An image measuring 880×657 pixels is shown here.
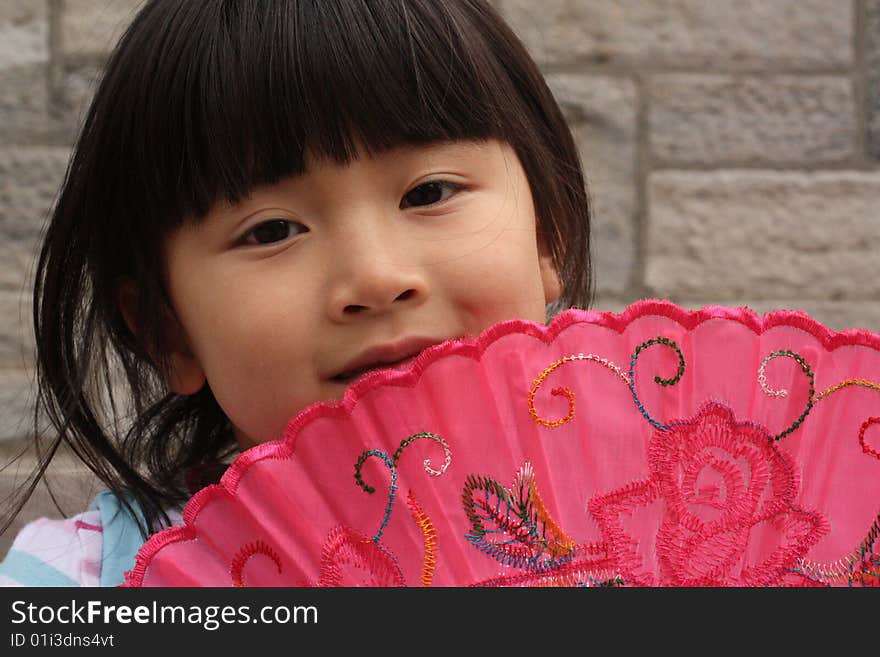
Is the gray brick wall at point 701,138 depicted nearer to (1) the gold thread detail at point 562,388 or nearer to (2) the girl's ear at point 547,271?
(2) the girl's ear at point 547,271

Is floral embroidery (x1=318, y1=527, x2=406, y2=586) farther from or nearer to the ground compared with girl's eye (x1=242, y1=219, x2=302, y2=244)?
nearer to the ground

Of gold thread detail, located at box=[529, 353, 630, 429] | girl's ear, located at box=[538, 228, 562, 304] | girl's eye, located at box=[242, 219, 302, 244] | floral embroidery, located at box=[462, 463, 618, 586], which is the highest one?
girl's ear, located at box=[538, 228, 562, 304]

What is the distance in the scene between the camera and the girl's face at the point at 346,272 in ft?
3.26

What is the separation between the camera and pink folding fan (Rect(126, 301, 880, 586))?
842 millimetres

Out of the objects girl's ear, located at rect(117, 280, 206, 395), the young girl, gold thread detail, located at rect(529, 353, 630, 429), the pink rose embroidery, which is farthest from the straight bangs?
the pink rose embroidery

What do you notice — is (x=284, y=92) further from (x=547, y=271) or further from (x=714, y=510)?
(x=714, y=510)

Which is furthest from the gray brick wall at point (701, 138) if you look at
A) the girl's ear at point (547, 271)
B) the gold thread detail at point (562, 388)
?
the gold thread detail at point (562, 388)

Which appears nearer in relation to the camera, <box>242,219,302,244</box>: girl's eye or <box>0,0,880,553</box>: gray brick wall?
<box>242,219,302,244</box>: girl's eye

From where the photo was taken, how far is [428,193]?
41.5 inches

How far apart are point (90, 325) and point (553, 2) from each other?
119 centimetres

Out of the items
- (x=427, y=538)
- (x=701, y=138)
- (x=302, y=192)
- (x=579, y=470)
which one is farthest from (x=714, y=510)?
(x=701, y=138)

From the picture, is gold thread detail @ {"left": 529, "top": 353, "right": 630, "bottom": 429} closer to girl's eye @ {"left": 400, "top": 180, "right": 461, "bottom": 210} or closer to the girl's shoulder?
girl's eye @ {"left": 400, "top": 180, "right": 461, "bottom": 210}

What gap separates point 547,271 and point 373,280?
0.37 m
